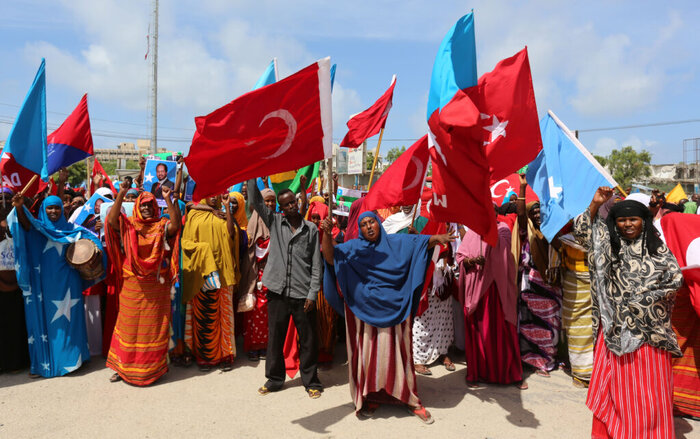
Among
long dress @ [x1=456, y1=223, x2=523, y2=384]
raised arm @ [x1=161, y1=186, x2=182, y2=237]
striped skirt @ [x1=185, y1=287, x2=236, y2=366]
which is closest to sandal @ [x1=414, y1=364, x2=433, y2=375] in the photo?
long dress @ [x1=456, y1=223, x2=523, y2=384]

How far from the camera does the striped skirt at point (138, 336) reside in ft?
15.6

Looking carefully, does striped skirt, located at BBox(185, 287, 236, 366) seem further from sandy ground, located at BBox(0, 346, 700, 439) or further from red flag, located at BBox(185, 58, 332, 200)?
red flag, located at BBox(185, 58, 332, 200)

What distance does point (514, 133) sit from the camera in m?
4.21

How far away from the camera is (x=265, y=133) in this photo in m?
4.12

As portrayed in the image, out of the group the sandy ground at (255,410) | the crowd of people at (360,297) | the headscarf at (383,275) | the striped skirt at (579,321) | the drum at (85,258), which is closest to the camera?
the crowd of people at (360,297)

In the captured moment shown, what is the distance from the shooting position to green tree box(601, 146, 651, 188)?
127 feet

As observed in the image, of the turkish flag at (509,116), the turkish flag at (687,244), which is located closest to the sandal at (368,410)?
the turkish flag at (509,116)

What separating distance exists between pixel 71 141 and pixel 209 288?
2.87m

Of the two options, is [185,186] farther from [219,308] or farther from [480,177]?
[480,177]

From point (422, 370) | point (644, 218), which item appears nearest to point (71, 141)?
point (422, 370)

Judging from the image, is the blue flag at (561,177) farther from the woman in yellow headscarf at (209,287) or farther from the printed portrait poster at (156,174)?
the printed portrait poster at (156,174)

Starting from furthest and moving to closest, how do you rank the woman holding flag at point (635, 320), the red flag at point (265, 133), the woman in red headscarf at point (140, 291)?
the woman in red headscarf at point (140, 291), the red flag at point (265, 133), the woman holding flag at point (635, 320)

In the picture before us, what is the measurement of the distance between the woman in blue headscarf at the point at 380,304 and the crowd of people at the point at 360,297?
1 cm

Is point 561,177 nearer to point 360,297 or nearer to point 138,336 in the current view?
point 360,297
